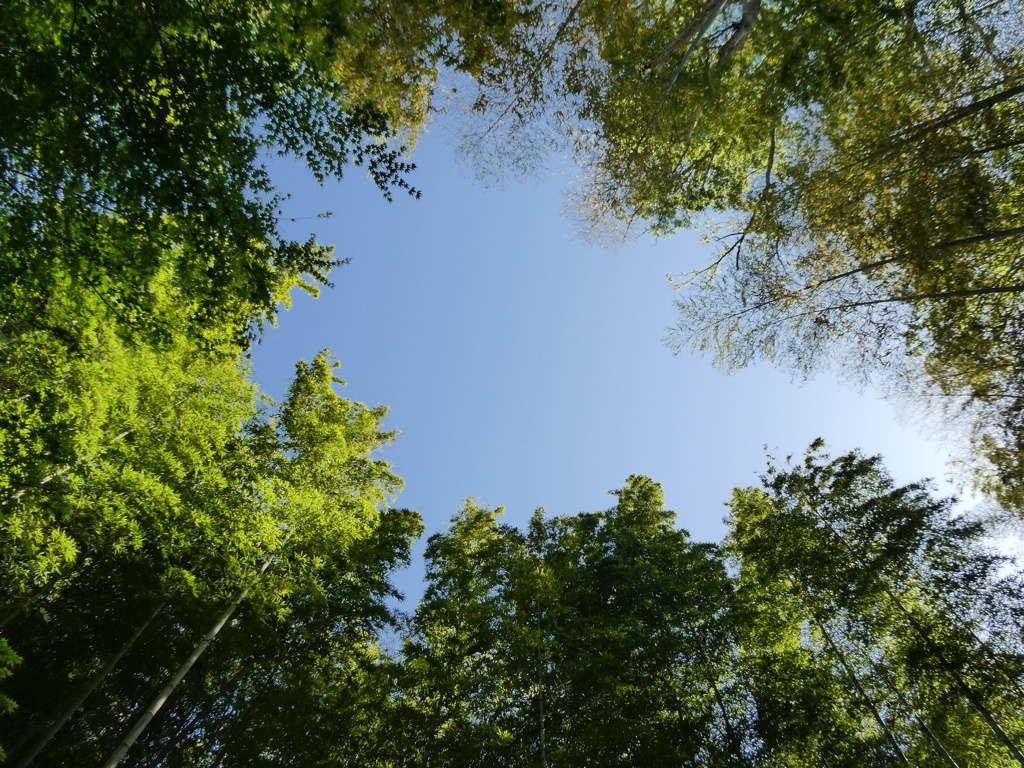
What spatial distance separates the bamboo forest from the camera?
120 inches

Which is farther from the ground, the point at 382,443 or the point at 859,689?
the point at 382,443

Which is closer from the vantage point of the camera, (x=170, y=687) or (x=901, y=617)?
(x=170, y=687)

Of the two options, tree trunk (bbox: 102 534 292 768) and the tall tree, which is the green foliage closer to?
tree trunk (bbox: 102 534 292 768)

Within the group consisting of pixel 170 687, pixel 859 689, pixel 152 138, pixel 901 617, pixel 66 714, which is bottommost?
pixel 66 714

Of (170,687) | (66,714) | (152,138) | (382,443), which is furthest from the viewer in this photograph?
(382,443)

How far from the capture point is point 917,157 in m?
5.24

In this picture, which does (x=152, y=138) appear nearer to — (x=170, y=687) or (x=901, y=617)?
A: (x=170, y=687)

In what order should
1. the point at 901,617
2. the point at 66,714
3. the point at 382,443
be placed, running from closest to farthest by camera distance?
the point at 66,714, the point at 901,617, the point at 382,443

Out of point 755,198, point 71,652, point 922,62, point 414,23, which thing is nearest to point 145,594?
point 71,652

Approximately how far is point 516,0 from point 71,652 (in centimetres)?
1168

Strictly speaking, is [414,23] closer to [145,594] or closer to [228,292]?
[228,292]

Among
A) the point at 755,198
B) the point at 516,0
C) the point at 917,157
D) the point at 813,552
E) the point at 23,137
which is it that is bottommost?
the point at 23,137

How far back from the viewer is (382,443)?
9273 millimetres

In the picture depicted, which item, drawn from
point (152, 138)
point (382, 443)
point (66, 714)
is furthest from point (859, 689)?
point (66, 714)
